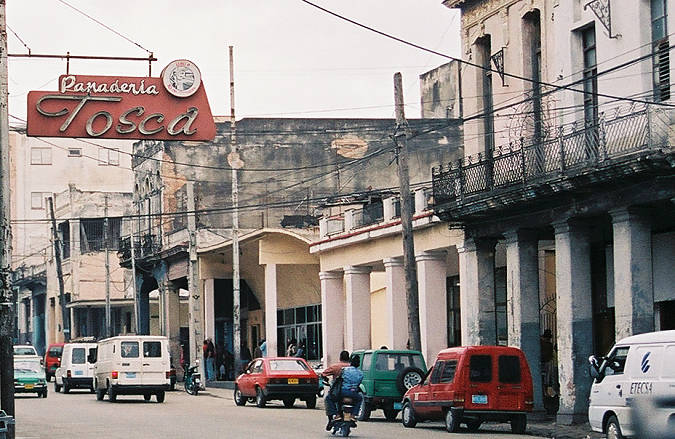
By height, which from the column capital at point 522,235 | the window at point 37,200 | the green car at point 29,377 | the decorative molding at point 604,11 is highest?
the window at point 37,200

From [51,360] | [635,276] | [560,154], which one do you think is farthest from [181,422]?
[51,360]

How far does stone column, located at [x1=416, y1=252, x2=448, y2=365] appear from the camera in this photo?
38281mm

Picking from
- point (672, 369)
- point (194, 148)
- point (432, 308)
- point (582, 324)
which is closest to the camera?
point (672, 369)

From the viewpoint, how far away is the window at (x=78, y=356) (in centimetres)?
4941

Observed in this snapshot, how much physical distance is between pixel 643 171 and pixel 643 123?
1.10 metres

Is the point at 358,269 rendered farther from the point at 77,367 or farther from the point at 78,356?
the point at 77,367

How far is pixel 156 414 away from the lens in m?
33.1

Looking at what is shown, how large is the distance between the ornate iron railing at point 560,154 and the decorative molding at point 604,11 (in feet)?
6.25

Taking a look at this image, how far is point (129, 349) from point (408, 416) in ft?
50.8

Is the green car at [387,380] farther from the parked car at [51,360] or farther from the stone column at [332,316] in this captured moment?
the parked car at [51,360]

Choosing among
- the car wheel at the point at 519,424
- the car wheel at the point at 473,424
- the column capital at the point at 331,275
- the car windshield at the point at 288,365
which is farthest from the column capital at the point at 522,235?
the column capital at the point at 331,275

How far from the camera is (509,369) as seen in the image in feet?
86.6

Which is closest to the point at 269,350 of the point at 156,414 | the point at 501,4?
the point at 156,414

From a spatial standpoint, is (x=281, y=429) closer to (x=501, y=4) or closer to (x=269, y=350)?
(x=501, y=4)
